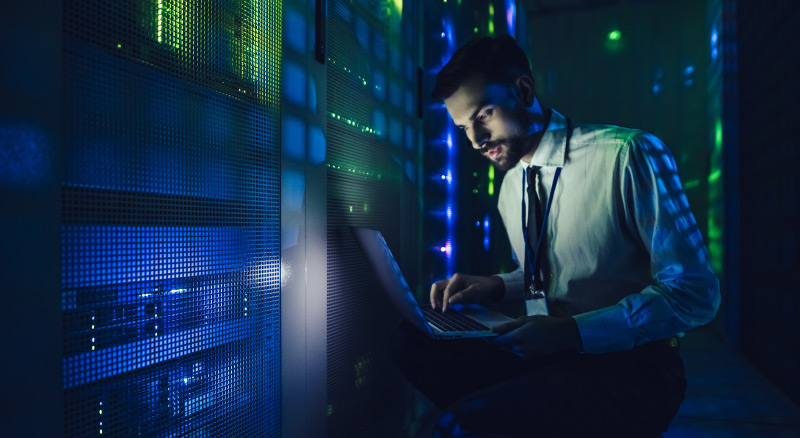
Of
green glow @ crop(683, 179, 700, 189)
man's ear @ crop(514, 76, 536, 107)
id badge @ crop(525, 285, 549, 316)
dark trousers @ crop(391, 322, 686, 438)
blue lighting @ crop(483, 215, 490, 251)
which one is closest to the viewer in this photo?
dark trousers @ crop(391, 322, 686, 438)

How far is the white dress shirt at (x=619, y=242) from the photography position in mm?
1117

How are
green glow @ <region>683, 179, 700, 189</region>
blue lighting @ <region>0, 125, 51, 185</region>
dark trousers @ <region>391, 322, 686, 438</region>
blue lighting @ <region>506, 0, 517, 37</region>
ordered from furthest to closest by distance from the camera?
1. green glow @ <region>683, 179, 700, 189</region>
2. blue lighting @ <region>506, 0, 517, 37</region>
3. dark trousers @ <region>391, 322, 686, 438</region>
4. blue lighting @ <region>0, 125, 51, 185</region>

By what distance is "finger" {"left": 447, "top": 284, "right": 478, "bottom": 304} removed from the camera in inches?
59.1

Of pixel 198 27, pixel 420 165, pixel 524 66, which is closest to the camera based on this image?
pixel 198 27

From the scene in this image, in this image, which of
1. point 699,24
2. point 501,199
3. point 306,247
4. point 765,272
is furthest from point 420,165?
point 699,24

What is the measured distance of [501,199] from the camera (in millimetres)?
1963

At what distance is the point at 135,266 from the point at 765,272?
313cm

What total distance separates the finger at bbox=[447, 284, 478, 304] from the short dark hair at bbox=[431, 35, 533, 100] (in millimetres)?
697

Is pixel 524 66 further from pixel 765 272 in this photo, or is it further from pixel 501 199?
pixel 765 272

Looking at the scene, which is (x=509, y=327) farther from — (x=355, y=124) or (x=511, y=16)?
(x=511, y=16)

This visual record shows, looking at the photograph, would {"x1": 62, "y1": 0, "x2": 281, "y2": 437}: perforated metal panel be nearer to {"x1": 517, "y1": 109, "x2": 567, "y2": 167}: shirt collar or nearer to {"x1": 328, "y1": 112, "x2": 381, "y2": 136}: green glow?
Result: {"x1": 328, "y1": 112, "x2": 381, "y2": 136}: green glow

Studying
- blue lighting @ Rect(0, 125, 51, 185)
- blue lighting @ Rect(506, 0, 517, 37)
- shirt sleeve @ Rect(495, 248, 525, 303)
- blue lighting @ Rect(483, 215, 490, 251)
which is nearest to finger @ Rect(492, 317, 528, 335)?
shirt sleeve @ Rect(495, 248, 525, 303)

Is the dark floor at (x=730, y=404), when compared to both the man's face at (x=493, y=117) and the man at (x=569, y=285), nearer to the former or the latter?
the man at (x=569, y=285)

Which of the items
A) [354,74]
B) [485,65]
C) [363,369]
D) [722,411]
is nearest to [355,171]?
[354,74]
